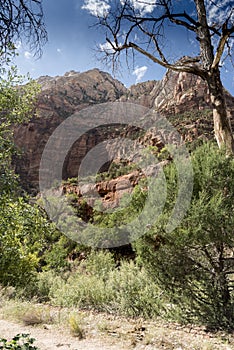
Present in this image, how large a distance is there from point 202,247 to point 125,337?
1.66m

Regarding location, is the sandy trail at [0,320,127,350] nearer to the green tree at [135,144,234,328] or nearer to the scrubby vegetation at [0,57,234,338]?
the scrubby vegetation at [0,57,234,338]

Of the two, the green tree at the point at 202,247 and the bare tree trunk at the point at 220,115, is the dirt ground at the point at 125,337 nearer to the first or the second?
the green tree at the point at 202,247

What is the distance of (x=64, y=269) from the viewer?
61.7ft

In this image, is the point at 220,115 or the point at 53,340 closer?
the point at 53,340

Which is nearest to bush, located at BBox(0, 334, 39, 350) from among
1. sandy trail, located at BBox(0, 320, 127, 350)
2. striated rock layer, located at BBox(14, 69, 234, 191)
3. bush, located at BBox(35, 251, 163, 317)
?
sandy trail, located at BBox(0, 320, 127, 350)

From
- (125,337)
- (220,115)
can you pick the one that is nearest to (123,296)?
(125,337)

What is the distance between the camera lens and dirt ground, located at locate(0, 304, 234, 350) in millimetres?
3018

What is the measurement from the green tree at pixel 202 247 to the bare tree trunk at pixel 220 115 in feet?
0.68

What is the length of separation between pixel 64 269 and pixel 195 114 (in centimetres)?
4519

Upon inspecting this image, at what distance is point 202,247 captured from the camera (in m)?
3.89

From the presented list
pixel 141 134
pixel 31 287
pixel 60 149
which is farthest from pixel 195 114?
pixel 31 287

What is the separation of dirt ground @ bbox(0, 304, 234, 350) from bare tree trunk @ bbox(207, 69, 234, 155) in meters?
2.49

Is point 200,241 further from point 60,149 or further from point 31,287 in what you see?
point 60,149

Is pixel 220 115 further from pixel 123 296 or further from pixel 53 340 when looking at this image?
pixel 123 296
